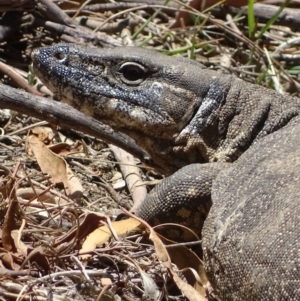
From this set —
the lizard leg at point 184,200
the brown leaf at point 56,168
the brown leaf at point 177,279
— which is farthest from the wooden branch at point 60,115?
the brown leaf at point 177,279

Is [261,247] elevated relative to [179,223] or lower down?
elevated

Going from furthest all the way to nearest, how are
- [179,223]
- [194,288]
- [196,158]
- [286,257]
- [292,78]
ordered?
[292,78] < [196,158] < [179,223] < [194,288] < [286,257]

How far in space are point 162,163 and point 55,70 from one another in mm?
894

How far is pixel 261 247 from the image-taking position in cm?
401

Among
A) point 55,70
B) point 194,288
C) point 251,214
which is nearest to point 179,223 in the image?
point 194,288

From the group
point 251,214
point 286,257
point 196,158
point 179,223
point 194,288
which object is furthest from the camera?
point 196,158

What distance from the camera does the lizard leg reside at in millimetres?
4984

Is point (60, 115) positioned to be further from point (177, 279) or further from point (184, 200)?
point (177, 279)

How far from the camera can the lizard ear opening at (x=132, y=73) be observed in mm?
5508

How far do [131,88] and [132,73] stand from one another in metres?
0.10

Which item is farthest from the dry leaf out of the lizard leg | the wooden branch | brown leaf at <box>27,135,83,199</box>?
the wooden branch

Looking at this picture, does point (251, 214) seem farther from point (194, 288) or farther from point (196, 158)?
point (196, 158)

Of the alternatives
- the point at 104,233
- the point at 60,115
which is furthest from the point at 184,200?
the point at 60,115

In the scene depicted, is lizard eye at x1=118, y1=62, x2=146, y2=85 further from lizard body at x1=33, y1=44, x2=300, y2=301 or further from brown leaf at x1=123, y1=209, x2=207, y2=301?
brown leaf at x1=123, y1=209, x2=207, y2=301
